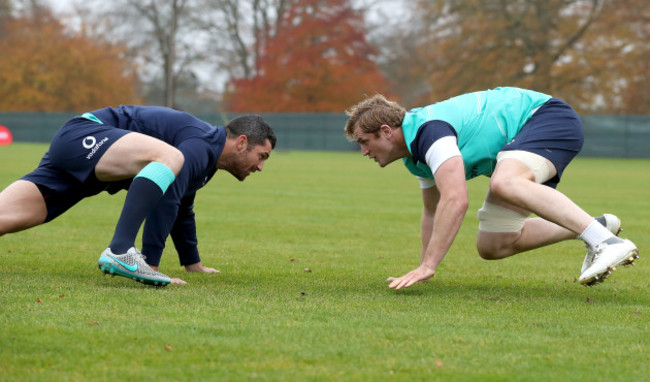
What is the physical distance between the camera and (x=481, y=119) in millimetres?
5336

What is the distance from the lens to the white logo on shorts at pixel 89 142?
5.29 m

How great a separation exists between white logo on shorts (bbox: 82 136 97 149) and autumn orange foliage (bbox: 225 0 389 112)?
1680 inches

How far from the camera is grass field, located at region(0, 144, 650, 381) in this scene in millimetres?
3359

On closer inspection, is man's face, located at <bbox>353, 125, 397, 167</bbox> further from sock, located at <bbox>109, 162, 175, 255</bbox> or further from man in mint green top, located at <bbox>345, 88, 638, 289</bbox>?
sock, located at <bbox>109, 162, 175, 255</bbox>

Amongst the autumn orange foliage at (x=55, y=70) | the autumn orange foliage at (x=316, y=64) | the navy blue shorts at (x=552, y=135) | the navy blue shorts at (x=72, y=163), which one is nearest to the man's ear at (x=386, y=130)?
the navy blue shorts at (x=552, y=135)

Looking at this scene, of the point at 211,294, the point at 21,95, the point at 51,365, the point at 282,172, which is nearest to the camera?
the point at 51,365

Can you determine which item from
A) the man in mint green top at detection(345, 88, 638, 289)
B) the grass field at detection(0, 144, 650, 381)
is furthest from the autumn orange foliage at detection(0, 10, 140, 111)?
the man in mint green top at detection(345, 88, 638, 289)

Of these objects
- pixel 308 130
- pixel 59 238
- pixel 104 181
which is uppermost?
pixel 104 181

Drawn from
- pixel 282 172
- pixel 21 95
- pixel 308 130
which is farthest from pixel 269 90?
pixel 282 172

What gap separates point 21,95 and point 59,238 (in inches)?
1910

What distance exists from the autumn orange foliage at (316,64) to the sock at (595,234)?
42.9m

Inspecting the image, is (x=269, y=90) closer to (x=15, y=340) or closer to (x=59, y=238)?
(x=59, y=238)

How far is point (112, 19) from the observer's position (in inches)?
2197

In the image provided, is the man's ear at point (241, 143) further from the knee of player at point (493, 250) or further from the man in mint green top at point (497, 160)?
the knee of player at point (493, 250)
